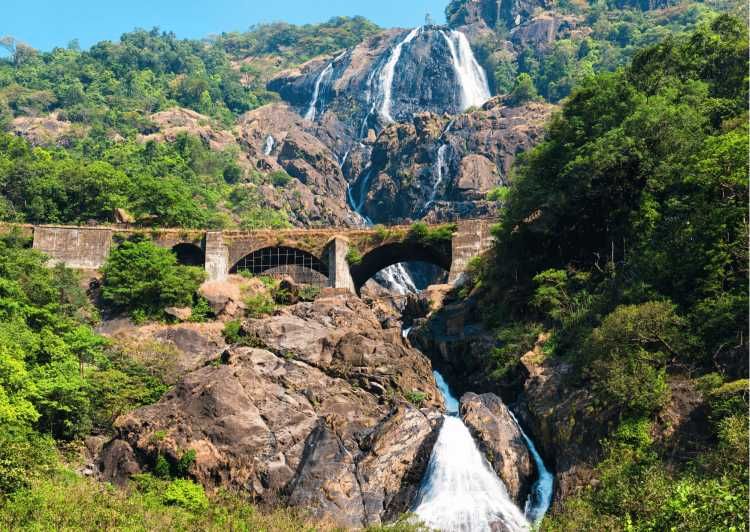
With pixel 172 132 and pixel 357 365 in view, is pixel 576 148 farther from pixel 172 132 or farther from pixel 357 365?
pixel 172 132

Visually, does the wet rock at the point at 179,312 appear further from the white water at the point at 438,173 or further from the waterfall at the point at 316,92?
the waterfall at the point at 316,92

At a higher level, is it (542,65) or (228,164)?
(542,65)

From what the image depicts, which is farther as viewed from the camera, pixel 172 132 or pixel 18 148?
pixel 172 132

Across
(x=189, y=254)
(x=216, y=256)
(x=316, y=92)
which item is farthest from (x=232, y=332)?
(x=316, y=92)

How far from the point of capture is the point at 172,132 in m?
120

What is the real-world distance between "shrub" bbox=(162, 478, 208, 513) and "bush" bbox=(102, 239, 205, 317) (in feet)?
62.6

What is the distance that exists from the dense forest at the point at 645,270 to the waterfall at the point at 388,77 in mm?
89762

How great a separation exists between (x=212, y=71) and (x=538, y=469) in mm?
141813

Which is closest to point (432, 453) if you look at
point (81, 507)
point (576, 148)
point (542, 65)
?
point (81, 507)

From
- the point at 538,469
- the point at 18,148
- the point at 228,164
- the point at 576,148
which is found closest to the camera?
the point at 538,469

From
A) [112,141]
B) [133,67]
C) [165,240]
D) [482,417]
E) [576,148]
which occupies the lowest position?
[482,417]

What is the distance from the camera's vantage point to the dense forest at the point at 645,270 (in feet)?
101

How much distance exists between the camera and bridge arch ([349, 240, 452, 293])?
208ft

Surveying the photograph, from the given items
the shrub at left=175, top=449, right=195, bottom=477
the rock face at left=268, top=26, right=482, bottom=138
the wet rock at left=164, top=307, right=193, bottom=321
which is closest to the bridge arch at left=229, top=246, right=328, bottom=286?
the wet rock at left=164, top=307, right=193, bottom=321
